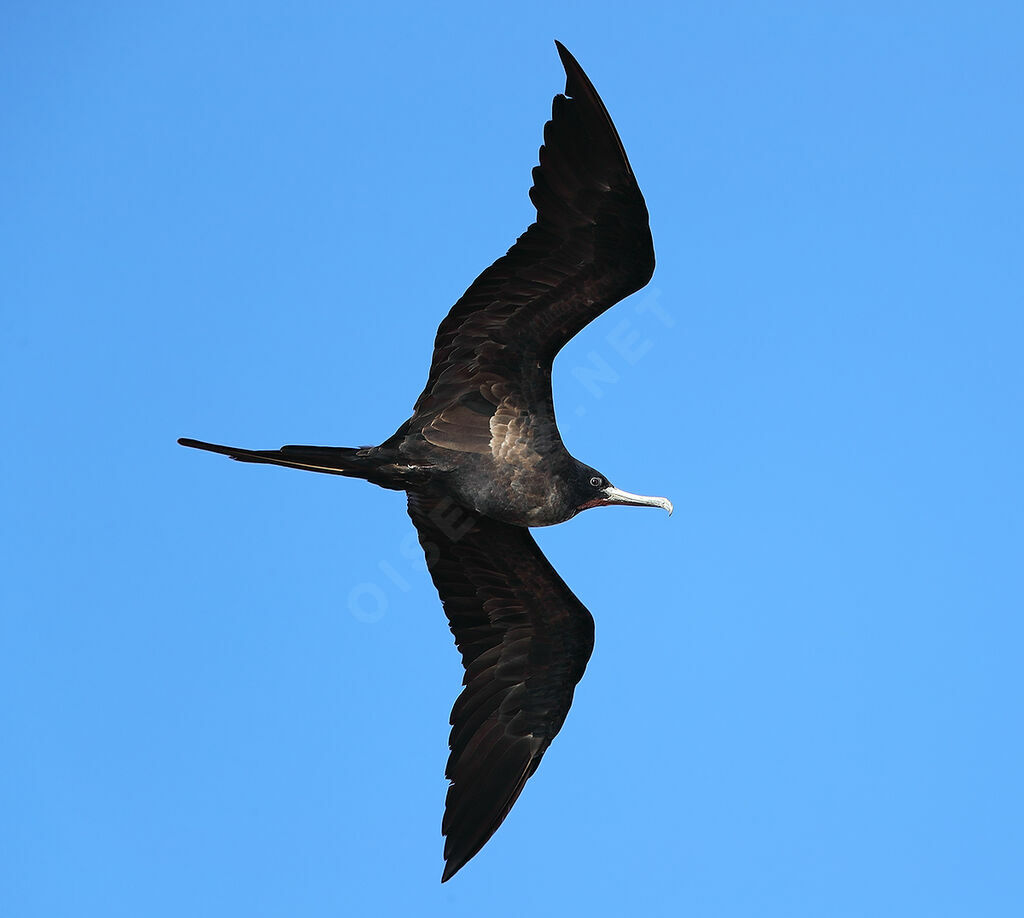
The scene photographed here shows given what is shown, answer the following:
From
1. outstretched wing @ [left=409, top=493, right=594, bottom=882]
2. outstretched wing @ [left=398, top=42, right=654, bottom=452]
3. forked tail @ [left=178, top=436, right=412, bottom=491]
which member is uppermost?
outstretched wing @ [left=398, top=42, right=654, bottom=452]

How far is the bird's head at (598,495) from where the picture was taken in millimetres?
8812

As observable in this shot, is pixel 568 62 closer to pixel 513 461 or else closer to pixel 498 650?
pixel 513 461

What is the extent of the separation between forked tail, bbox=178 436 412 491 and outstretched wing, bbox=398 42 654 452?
0.88ft

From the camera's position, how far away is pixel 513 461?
855 centimetres

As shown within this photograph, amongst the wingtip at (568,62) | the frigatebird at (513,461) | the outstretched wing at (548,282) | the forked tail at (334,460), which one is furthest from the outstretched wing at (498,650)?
the wingtip at (568,62)

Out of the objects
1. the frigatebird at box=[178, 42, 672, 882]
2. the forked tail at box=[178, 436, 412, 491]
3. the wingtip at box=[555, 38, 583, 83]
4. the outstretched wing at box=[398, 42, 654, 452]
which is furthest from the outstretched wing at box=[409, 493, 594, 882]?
the wingtip at box=[555, 38, 583, 83]

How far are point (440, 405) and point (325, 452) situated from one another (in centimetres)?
74

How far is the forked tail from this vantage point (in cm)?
794

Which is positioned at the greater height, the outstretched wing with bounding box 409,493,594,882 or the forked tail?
the forked tail

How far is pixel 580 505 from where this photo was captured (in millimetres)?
8891

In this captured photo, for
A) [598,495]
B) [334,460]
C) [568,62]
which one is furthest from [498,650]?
[568,62]

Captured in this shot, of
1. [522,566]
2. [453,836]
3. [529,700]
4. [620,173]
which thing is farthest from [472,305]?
[453,836]

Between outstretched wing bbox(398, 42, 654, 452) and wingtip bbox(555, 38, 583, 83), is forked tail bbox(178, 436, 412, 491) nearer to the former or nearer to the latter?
outstretched wing bbox(398, 42, 654, 452)

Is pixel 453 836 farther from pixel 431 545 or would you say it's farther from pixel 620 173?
pixel 620 173
